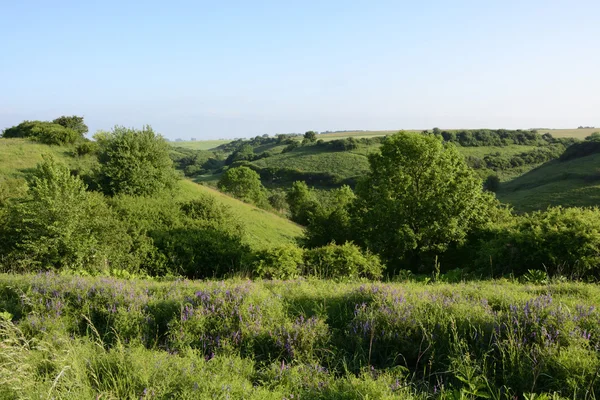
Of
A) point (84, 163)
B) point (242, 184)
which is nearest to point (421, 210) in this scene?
point (84, 163)

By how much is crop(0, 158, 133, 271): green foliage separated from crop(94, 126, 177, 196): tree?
10476 mm

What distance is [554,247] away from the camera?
39.0ft

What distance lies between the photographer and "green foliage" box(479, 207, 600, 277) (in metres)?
11.2

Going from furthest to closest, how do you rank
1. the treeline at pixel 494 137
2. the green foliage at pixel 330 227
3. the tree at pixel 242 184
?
1. the treeline at pixel 494 137
2. the tree at pixel 242 184
3. the green foliage at pixel 330 227

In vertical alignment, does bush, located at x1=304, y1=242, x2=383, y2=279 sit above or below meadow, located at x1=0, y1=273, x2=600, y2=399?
below

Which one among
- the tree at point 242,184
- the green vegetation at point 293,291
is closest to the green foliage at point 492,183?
the tree at point 242,184

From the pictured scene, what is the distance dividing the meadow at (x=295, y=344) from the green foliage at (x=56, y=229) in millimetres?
9314

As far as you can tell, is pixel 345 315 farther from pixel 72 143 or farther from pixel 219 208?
pixel 72 143

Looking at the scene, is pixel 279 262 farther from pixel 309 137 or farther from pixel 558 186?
pixel 309 137

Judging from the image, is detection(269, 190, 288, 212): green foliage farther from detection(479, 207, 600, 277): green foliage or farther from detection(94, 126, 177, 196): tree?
detection(479, 207, 600, 277): green foliage

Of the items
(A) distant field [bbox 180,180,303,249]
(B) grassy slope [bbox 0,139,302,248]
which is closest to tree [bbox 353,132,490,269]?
(B) grassy slope [bbox 0,139,302,248]

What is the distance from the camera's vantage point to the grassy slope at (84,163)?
102ft

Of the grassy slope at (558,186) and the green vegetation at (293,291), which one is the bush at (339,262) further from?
the grassy slope at (558,186)

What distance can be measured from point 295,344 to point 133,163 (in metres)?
25.6
